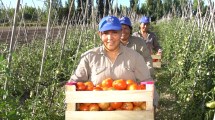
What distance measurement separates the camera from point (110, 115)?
102 inches

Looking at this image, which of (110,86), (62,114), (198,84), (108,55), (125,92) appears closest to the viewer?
(125,92)

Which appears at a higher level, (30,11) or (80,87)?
(30,11)

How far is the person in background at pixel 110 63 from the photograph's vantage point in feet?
10.2

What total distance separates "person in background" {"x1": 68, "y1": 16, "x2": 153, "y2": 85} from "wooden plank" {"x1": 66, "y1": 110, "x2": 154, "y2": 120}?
533mm

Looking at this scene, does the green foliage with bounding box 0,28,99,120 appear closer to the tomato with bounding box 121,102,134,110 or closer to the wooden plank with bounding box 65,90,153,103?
the wooden plank with bounding box 65,90,153,103

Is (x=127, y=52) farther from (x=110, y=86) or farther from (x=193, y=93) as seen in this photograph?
(x=193, y=93)

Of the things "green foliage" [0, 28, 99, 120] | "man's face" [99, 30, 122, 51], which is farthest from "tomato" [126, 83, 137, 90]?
"green foliage" [0, 28, 99, 120]

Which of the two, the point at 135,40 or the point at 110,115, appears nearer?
the point at 110,115

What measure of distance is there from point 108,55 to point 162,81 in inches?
198

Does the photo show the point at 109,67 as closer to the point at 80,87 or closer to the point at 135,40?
the point at 80,87

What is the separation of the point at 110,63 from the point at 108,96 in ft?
1.98

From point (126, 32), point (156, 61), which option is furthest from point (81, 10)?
point (126, 32)

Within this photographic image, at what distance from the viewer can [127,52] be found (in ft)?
10.5

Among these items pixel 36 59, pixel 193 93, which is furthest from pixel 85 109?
pixel 36 59
